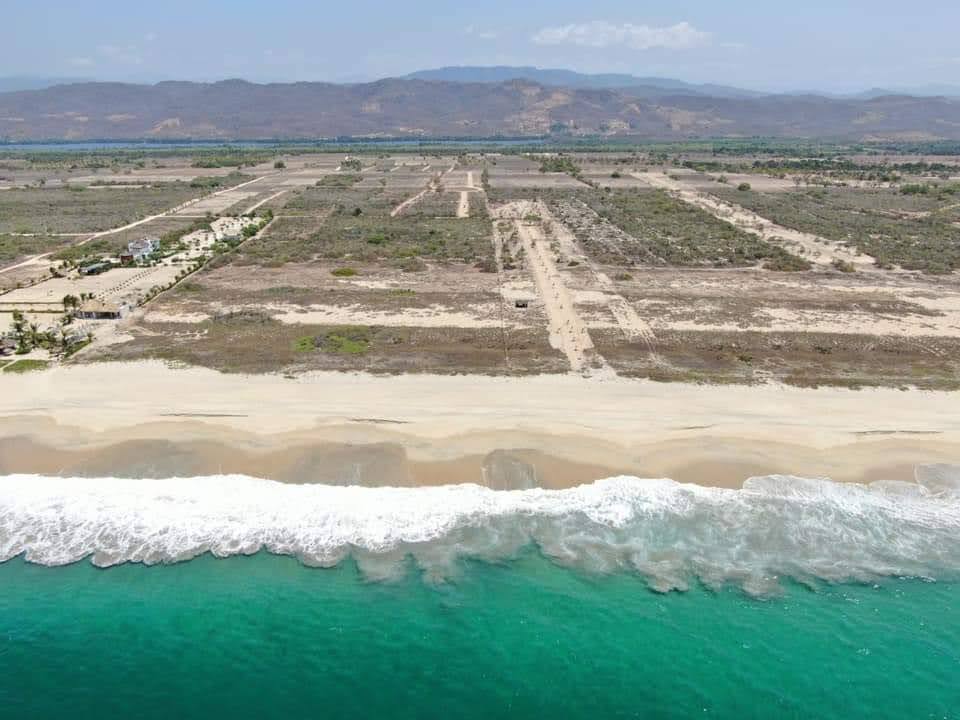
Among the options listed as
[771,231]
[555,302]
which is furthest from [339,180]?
[555,302]

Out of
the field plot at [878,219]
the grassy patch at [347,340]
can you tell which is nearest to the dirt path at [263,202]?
the grassy patch at [347,340]

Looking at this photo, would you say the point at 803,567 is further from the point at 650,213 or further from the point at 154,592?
the point at 650,213

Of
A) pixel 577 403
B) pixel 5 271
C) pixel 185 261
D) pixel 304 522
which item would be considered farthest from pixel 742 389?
pixel 5 271

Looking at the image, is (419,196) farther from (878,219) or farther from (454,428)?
(454,428)

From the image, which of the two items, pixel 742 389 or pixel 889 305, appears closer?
pixel 742 389

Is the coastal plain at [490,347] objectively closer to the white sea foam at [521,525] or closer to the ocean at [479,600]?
the white sea foam at [521,525]
